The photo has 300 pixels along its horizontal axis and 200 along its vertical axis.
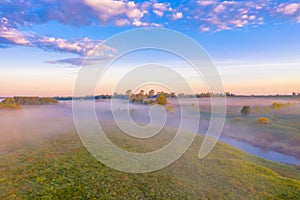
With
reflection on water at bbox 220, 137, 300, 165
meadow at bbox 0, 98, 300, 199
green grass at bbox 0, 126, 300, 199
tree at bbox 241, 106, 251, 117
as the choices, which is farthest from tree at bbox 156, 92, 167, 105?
green grass at bbox 0, 126, 300, 199

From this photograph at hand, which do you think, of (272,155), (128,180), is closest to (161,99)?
(272,155)

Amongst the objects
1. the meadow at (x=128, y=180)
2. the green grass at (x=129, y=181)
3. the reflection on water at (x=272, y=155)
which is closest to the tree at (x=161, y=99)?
the reflection on water at (x=272, y=155)

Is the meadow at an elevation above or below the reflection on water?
above

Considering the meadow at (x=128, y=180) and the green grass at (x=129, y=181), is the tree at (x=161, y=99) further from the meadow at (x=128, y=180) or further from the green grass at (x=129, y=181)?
the green grass at (x=129, y=181)

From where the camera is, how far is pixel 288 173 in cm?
2862

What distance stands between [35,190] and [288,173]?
31377mm

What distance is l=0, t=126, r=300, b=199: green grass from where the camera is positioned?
17641mm

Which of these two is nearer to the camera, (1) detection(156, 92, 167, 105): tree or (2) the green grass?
(2) the green grass

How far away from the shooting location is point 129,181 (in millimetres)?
19938

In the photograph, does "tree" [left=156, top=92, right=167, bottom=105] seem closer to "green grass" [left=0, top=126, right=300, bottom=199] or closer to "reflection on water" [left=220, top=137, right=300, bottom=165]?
"reflection on water" [left=220, top=137, right=300, bottom=165]

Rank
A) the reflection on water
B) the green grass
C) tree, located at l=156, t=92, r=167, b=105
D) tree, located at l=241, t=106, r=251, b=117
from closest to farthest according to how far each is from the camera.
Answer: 1. the green grass
2. the reflection on water
3. tree, located at l=241, t=106, r=251, b=117
4. tree, located at l=156, t=92, r=167, b=105

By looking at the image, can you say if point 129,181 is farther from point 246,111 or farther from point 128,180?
point 246,111

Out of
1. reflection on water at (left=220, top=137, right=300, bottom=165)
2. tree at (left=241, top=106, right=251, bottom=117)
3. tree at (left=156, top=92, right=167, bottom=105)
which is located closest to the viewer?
reflection on water at (left=220, top=137, right=300, bottom=165)

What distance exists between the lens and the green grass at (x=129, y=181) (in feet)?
57.9
